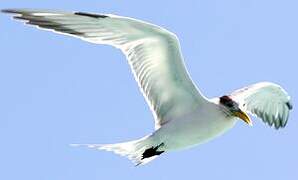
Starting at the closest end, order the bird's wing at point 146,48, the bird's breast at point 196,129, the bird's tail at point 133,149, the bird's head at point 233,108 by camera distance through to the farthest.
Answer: the bird's wing at point 146,48 < the bird's breast at point 196,129 < the bird's tail at point 133,149 < the bird's head at point 233,108

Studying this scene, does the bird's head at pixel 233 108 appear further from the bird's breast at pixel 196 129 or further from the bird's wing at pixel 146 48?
the bird's wing at pixel 146 48

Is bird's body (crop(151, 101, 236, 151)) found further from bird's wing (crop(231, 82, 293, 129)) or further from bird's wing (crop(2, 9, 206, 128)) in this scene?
bird's wing (crop(231, 82, 293, 129))

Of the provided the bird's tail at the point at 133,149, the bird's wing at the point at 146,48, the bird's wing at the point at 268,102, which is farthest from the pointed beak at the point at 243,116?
the bird's tail at the point at 133,149

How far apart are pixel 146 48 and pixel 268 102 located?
114 inches

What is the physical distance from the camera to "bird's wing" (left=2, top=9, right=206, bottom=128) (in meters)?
11.6

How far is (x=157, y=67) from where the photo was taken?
13.1 m

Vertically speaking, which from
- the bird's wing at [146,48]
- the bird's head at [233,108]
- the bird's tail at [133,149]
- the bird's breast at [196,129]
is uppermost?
the bird's wing at [146,48]

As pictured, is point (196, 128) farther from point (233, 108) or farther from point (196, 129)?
point (233, 108)

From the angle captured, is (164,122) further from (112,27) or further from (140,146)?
(112,27)

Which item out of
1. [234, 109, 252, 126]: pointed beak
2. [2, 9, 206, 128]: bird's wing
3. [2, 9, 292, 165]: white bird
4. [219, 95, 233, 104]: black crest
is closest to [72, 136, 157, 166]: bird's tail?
[2, 9, 292, 165]: white bird

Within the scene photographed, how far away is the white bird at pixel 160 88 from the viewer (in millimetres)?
11906

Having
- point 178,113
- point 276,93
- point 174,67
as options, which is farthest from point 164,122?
point 276,93

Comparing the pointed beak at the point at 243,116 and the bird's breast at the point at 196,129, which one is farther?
the pointed beak at the point at 243,116

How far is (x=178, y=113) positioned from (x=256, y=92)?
1.55 m
